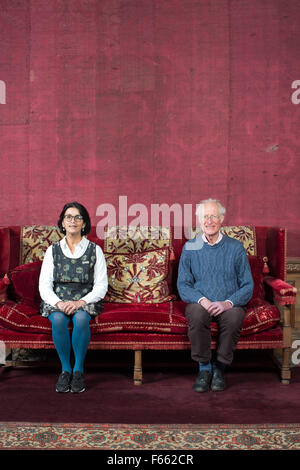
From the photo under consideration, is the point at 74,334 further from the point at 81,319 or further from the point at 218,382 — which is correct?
the point at 218,382

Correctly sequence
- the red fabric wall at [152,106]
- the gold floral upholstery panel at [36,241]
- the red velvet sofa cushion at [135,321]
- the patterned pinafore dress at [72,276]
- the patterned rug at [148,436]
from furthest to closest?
the red fabric wall at [152,106], the gold floral upholstery panel at [36,241], the patterned pinafore dress at [72,276], the red velvet sofa cushion at [135,321], the patterned rug at [148,436]

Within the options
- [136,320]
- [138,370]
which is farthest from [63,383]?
[136,320]

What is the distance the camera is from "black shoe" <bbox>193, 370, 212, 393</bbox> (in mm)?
2588

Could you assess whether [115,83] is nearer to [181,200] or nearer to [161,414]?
[181,200]

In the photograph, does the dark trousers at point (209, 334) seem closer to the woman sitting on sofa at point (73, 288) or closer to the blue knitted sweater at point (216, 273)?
the blue knitted sweater at point (216, 273)

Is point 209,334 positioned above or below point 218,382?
above

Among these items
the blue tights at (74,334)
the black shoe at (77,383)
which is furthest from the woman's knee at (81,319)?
the black shoe at (77,383)

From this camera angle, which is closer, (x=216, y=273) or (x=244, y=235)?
(x=216, y=273)

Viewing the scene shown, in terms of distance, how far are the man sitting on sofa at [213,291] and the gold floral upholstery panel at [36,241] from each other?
1002 millimetres

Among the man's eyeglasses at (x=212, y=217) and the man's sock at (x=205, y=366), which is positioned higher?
the man's eyeglasses at (x=212, y=217)

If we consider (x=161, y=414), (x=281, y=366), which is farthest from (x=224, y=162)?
(x=161, y=414)

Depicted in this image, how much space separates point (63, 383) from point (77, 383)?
8cm

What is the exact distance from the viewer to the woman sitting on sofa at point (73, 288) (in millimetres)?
2609

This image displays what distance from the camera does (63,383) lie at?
258cm
